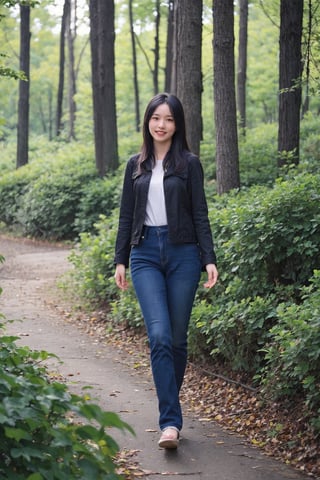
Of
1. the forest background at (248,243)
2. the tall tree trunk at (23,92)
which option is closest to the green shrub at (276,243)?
the forest background at (248,243)

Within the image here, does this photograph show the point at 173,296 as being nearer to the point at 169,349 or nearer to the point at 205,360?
the point at 169,349

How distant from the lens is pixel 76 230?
72.2ft

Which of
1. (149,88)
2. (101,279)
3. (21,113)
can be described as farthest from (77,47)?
(101,279)

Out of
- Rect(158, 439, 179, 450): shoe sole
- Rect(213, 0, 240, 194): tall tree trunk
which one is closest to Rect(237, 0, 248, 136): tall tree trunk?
Rect(213, 0, 240, 194): tall tree trunk

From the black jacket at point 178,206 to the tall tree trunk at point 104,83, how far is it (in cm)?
1635

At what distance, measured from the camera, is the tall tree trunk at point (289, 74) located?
42.3 feet

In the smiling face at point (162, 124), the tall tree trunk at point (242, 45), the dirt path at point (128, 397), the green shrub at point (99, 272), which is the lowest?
the dirt path at point (128, 397)

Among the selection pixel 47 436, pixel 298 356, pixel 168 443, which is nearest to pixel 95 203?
pixel 298 356

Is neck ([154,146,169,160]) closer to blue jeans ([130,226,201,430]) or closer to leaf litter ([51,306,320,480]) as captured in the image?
blue jeans ([130,226,201,430])

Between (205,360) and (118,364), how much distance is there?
1054mm

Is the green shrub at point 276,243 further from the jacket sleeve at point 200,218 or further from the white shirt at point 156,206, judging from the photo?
the white shirt at point 156,206

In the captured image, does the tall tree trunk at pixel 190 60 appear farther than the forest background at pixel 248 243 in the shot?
Yes

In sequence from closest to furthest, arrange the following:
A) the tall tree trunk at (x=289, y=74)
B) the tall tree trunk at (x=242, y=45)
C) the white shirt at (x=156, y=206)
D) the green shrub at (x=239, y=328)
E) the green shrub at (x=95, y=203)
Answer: the white shirt at (x=156, y=206), the green shrub at (x=239, y=328), the tall tree trunk at (x=289, y=74), the green shrub at (x=95, y=203), the tall tree trunk at (x=242, y=45)

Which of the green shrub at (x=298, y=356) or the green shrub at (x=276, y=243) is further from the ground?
the green shrub at (x=276, y=243)
